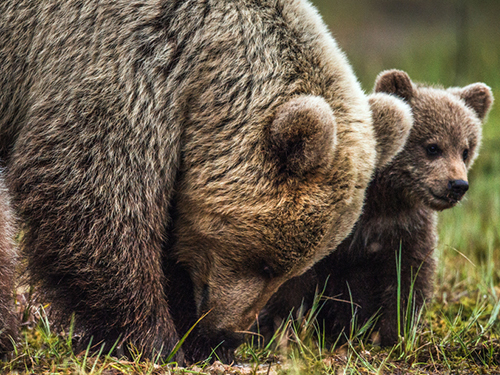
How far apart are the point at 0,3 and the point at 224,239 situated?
202 centimetres

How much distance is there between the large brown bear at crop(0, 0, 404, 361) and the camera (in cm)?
374

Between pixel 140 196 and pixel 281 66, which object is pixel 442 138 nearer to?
pixel 281 66

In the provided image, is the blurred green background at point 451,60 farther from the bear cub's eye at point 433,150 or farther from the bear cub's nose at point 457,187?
the bear cub's eye at point 433,150

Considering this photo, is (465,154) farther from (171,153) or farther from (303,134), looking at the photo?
(171,153)

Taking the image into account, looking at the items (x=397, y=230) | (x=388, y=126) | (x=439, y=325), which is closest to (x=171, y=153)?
(x=388, y=126)

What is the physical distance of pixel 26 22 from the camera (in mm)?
4066

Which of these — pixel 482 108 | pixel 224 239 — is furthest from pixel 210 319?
pixel 482 108

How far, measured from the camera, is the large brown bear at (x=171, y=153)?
3.74m

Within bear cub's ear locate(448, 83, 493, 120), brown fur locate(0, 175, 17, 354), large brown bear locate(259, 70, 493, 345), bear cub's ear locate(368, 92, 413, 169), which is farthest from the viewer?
Answer: bear cub's ear locate(448, 83, 493, 120)

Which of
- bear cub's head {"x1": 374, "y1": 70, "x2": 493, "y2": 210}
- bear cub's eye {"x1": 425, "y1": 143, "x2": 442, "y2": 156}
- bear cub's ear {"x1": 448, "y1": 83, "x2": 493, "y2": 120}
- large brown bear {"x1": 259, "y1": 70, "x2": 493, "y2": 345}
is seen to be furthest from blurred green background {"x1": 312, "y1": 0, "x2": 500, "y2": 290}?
bear cub's ear {"x1": 448, "y1": 83, "x2": 493, "y2": 120}

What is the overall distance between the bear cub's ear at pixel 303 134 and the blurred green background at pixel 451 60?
4.96 ft

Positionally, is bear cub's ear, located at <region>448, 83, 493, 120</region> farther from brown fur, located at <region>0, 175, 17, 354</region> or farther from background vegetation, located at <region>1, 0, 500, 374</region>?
brown fur, located at <region>0, 175, 17, 354</region>

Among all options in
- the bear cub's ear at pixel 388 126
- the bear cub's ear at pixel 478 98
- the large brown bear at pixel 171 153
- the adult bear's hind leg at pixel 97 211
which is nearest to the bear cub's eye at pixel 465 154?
the bear cub's ear at pixel 478 98

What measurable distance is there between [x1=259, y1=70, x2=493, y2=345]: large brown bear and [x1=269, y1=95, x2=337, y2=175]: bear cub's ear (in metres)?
1.24
